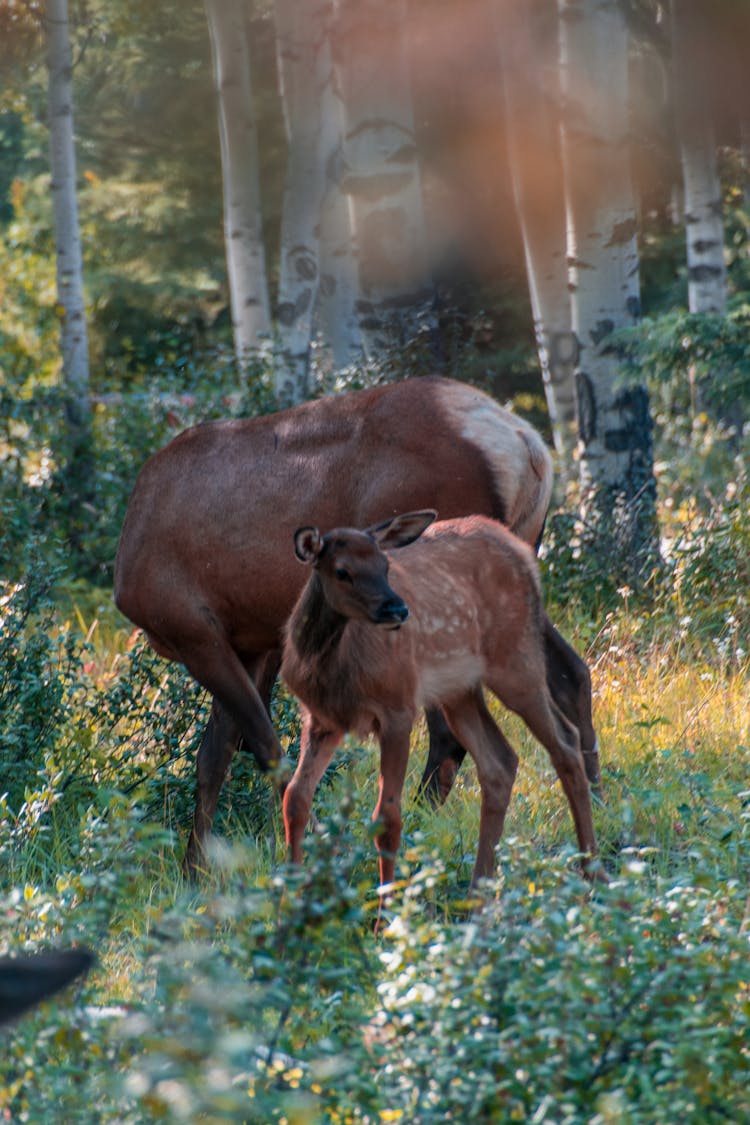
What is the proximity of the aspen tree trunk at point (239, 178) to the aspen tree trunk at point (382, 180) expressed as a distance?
14.2ft

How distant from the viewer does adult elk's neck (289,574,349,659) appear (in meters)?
5.61

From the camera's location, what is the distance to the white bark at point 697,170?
14.4 m

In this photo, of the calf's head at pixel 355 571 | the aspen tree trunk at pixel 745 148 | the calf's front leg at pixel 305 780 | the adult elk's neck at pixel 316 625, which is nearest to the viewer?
the calf's head at pixel 355 571

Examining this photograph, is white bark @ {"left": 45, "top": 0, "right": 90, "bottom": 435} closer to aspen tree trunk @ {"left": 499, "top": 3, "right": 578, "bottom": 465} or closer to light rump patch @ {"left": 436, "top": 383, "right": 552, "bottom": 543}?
aspen tree trunk @ {"left": 499, "top": 3, "right": 578, "bottom": 465}

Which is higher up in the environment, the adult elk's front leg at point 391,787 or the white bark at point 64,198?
the white bark at point 64,198

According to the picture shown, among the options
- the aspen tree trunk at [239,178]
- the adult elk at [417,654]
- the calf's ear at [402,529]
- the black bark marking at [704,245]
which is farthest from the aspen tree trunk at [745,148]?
the calf's ear at [402,529]

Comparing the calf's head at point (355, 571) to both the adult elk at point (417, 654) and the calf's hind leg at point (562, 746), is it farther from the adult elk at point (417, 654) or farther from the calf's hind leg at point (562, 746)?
the calf's hind leg at point (562, 746)

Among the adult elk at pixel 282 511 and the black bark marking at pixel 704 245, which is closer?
the adult elk at pixel 282 511

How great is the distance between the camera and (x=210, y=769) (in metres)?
6.73

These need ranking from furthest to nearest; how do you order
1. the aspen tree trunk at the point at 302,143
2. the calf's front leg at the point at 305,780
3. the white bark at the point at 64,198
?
the aspen tree trunk at the point at 302,143, the white bark at the point at 64,198, the calf's front leg at the point at 305,780

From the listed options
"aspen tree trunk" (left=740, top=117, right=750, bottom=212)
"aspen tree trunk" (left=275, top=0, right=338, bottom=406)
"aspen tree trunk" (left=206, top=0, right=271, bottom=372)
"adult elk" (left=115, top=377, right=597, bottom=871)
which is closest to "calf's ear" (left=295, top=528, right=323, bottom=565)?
"adult elk" (left=115, top=377, right=597, bottom=871)

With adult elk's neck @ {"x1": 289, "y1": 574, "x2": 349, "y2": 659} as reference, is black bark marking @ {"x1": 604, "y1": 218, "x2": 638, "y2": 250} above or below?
above

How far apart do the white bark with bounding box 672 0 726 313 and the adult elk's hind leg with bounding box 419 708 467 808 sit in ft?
25.3

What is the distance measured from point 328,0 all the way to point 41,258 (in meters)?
11.7
